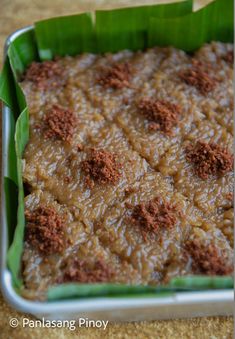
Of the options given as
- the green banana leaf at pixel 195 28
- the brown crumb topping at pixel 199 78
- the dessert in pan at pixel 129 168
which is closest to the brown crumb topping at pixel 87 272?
the dessert in pan at pixel 129 168

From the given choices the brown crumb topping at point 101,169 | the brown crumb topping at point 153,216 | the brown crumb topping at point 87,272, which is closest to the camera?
the brown crumb topping at point 87,272

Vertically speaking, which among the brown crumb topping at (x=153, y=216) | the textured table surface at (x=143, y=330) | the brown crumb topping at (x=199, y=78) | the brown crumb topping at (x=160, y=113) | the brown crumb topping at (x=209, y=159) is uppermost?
the brown crumb topping at (x=199, y=78)

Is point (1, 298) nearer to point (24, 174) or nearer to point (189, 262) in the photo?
point (24, 174)

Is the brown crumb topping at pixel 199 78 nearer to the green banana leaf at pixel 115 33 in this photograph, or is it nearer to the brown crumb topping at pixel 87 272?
the green banana leaf at pixel 115 33

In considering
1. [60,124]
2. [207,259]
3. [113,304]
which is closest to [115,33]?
[60,124]

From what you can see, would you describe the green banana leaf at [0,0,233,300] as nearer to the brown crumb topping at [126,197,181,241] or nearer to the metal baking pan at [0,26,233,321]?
the brown crumb topping at [126,197,181,241]

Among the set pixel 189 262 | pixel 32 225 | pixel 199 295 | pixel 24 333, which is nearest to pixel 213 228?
pixel 189 262
